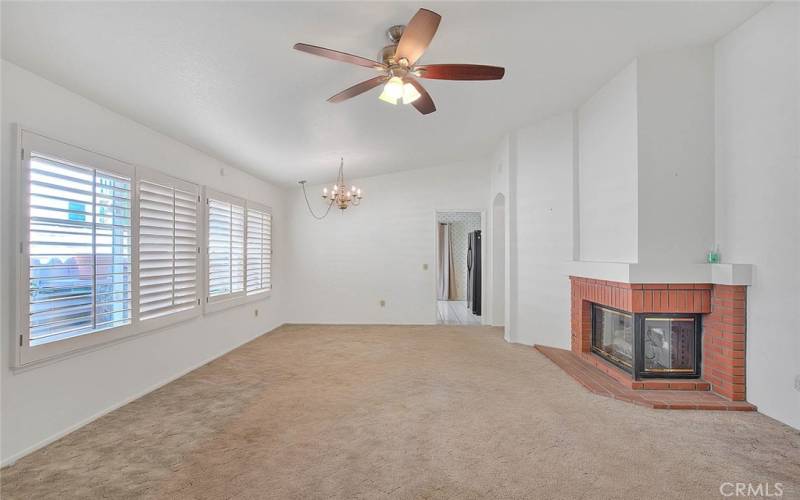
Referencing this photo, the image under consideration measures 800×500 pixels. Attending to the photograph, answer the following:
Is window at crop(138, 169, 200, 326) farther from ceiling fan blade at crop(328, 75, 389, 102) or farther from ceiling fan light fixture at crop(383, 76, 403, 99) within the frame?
ceiling fan light fixture at crop(383, 76, 403, 99)

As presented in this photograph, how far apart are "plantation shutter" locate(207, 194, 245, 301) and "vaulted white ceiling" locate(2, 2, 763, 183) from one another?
69cm

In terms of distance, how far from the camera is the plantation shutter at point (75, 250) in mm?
2342

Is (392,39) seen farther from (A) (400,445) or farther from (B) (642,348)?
(B) (642,348)

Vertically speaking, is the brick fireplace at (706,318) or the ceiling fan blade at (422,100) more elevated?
the ceiling fan blade at (422,100)

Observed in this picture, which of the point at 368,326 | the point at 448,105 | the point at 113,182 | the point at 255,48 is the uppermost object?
the point at 448,105

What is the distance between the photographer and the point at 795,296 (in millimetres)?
2590

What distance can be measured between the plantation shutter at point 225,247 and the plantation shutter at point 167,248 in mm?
306

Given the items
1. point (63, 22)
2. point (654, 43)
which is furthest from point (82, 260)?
point (654, 43)

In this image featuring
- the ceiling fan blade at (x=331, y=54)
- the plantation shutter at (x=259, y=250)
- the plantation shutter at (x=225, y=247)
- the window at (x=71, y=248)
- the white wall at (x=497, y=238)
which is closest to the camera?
the ceiling fan blade at (x=331, y=54)

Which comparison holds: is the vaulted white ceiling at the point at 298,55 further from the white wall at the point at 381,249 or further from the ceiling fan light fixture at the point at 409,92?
the white wall at the point at 381,249

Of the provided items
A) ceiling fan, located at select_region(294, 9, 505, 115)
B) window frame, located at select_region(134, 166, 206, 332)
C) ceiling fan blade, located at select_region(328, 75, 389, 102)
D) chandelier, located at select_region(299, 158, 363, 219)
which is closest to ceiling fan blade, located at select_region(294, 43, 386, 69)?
ceiling fan, located at select_region(294, 9, 505, 115)

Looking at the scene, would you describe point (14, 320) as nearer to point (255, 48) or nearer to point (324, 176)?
point (255, 48)

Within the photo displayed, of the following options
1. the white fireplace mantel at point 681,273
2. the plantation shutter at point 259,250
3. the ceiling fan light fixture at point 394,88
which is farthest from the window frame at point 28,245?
the white fireplace mantel at point 681,273

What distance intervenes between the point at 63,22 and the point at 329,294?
17.0ft
